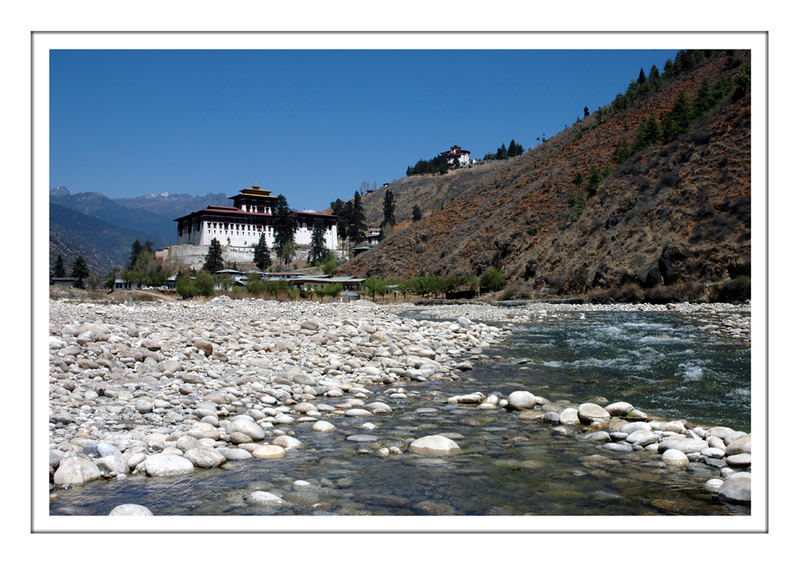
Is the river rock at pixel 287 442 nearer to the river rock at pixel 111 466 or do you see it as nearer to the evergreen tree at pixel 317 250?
the river rock at pixel 111 466

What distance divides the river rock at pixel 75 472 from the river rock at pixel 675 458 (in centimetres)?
507

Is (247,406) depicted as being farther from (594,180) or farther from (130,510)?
(594,180)

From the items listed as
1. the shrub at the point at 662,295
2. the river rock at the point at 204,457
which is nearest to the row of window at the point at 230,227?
the shrub at the point at 662,295

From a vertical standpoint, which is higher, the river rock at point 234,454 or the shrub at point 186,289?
the shrub at point 186,289

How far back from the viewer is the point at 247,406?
7.22m

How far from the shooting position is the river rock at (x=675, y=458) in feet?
16.7

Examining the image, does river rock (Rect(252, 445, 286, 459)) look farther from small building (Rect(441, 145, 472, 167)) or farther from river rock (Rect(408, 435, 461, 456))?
small building (Rect(441, 145, 472, 167))

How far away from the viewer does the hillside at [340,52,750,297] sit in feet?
110

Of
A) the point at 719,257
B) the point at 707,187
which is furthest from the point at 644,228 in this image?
the point at 719,257

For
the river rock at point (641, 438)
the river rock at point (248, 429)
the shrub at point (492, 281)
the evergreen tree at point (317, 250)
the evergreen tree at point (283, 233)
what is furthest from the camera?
the evergreen tree at point (317, 250)

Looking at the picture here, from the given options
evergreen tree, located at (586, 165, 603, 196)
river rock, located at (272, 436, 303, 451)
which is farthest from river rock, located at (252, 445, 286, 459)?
evergreen tree, located at (586, 165, 603, 196)

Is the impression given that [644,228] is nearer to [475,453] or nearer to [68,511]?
[475,453]

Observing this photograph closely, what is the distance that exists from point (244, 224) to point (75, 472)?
94180mm
